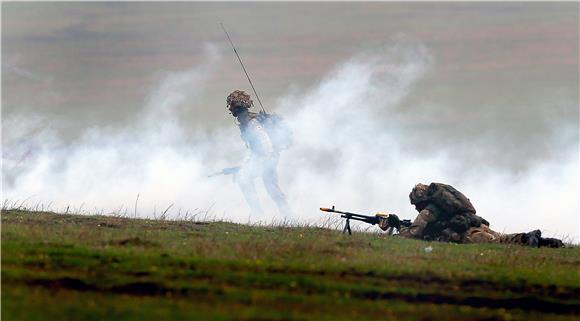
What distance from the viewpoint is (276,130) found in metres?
44.2

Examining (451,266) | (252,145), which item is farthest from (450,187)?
(451,266)

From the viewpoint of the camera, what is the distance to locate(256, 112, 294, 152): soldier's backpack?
145ft

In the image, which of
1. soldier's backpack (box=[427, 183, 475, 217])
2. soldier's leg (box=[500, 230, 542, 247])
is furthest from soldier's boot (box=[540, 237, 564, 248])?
soldier's backpack (box=[427, 183, 475, 217])

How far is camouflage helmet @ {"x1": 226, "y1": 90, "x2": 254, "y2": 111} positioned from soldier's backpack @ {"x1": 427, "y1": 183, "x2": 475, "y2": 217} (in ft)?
30.6

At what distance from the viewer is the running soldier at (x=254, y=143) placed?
44.0m

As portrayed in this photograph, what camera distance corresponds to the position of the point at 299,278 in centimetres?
2423

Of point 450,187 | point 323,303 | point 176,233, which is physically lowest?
point 323,303

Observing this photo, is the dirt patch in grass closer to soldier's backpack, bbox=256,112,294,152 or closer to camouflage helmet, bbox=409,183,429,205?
camouflage helmet, bbox=409,183,429,205

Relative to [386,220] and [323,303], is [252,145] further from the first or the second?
[323,303]

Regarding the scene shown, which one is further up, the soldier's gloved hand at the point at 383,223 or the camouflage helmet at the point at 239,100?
the camouflage helmet at the point at 239,100

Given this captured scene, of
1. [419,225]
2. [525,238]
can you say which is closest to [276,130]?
[419,225]

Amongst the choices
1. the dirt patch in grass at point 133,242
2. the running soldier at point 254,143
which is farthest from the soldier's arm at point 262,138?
the dirt patch in grass at point 133,242

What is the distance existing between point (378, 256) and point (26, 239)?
367 inches

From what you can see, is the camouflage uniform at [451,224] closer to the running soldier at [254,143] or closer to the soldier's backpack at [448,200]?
the soldier's backpack at [448,200]
